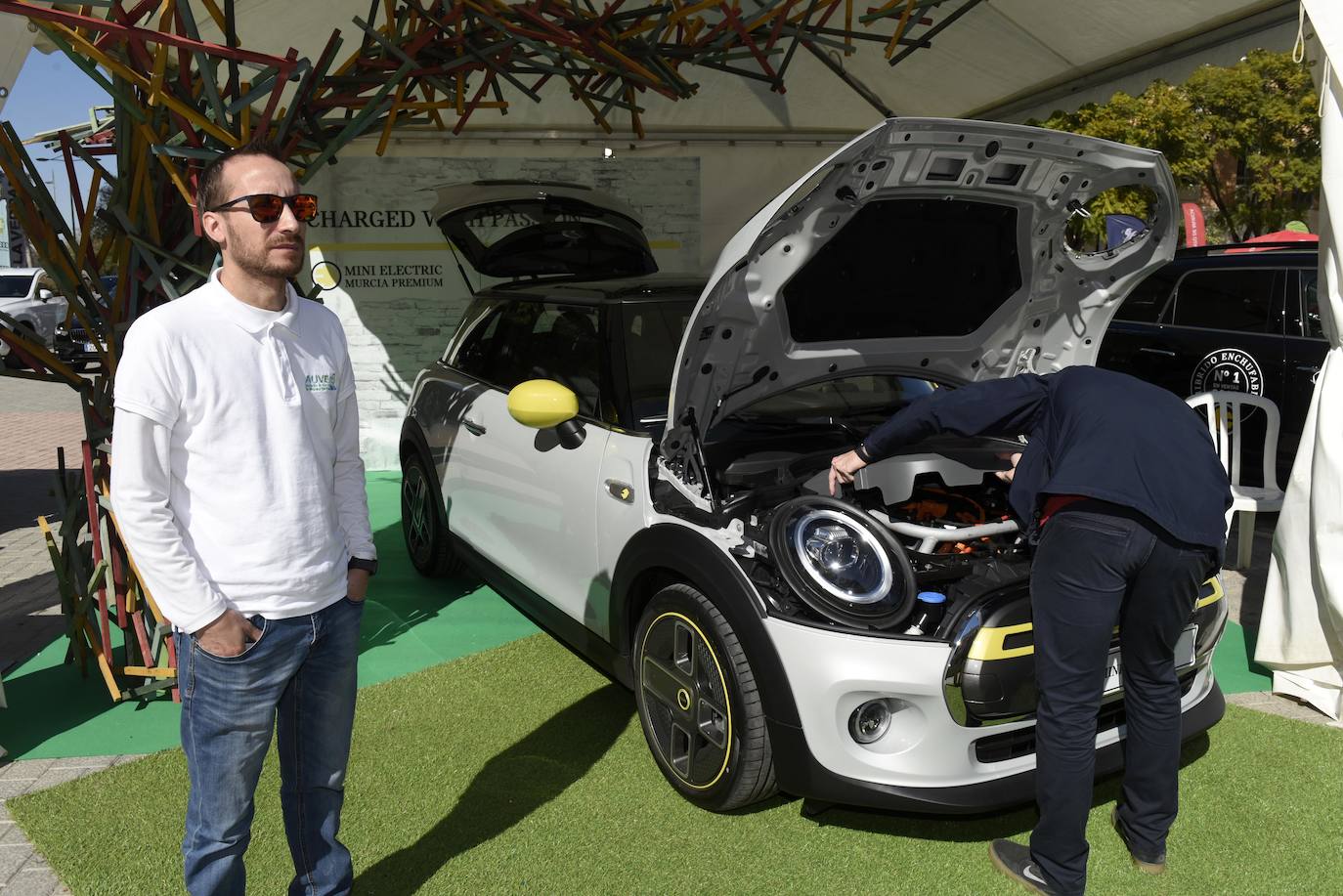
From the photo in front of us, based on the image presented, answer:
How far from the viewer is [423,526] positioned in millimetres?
5438

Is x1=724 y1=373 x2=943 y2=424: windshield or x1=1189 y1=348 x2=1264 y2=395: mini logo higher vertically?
x1=724 y1=373 x2=943 y2=424: windshield

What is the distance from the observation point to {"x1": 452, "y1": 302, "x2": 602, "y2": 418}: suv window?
399 centimetres

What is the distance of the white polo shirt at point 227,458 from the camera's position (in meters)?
1.99

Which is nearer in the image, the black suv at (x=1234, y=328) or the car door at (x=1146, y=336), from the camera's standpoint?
the black suv at (x=1234, y=328)

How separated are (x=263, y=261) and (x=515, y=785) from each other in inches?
79.7

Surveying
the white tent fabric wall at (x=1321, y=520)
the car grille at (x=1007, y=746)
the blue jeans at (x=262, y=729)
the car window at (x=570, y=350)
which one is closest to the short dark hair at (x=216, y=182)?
the blue jeans at (x=262, y=729)

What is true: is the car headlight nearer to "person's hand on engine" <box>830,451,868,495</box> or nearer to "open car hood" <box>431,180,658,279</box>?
"person's hand on engine" <box>830,451,868,495</box>

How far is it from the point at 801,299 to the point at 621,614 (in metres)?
1.25

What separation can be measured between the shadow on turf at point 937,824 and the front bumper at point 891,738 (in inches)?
16.7

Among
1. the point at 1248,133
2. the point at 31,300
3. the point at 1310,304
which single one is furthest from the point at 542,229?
the point at 31,300

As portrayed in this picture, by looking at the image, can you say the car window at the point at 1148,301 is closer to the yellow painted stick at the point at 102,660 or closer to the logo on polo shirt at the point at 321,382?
the logo on polo shirt at the point at 321,382

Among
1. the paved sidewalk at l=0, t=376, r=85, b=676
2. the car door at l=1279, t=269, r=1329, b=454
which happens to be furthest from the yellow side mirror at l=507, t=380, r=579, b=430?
the car door at l=1279, t=269, r=1329, b=454

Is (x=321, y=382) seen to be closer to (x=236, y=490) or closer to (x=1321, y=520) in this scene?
(x=236, y=490)

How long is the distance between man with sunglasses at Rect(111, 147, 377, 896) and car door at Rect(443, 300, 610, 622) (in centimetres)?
145
